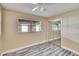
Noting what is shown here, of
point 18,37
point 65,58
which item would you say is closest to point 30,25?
point 18,37

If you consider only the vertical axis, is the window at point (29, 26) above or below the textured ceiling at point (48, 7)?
below

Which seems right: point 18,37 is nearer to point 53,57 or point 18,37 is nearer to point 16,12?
point 16,12

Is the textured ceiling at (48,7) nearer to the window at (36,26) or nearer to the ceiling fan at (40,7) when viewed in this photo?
the ceiling fan at (40,7)

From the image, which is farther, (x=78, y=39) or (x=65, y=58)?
(x=78, y=39)

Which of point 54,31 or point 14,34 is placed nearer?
point 14,34

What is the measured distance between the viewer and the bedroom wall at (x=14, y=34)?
131 cm

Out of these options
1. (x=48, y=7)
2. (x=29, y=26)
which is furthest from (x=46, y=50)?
(x=48, y=7)

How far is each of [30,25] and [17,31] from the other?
0.81 feet

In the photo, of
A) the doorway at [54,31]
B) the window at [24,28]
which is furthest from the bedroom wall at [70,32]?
the window at [24,28]

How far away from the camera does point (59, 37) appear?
4.93 ft

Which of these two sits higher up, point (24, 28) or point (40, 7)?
point (40, 7)

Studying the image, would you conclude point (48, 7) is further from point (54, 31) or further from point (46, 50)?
point (46, 50)

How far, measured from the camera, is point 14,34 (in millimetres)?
1357

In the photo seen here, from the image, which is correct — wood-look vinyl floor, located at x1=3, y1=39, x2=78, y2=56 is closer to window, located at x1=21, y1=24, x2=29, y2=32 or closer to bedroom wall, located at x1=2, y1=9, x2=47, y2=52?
bedroom wall, located at x1=2, y1=9, x2=47, y2=52
